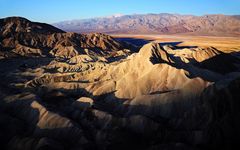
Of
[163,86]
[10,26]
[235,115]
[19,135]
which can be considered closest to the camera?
[235,115]

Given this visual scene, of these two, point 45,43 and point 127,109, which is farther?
point 45,43

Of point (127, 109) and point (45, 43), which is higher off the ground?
point (127, 109)

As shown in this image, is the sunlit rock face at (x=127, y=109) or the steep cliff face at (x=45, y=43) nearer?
the sunlit rock face at (x=127, y=109)

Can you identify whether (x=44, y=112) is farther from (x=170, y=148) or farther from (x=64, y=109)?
(x=170, y=148)

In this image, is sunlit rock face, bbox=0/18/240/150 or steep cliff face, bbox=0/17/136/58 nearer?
sunlit rock face, bbox=0/18/240/150

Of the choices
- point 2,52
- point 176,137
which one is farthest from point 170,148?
point 2,52

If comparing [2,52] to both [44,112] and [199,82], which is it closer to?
[44,112]

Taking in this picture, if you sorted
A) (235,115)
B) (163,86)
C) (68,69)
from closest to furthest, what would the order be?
(235,115) < (163,86) < (68,69)

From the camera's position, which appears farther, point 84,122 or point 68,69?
point 68,69

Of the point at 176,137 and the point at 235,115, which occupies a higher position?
the point at 235,115
